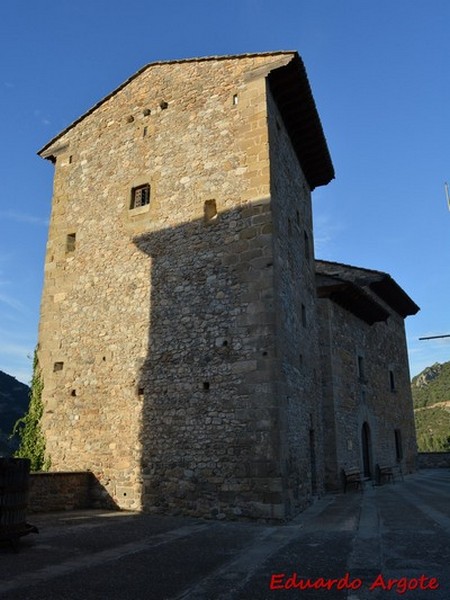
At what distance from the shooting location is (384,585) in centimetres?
423

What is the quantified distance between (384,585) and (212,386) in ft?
17.4

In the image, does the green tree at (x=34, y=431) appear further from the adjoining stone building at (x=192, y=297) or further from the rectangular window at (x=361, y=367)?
the rectangular window at (x=361, y=367)

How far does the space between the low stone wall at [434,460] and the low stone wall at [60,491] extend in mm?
22056

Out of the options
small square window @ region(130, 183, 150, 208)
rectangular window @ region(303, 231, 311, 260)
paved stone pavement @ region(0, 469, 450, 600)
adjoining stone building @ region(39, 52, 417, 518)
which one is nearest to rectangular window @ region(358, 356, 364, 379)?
adjoining stone building @ region(39, 52, 417, 518)

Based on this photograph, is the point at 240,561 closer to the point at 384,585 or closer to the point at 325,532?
the point at 384,585

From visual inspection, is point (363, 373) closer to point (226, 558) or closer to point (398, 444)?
point (398, 444)

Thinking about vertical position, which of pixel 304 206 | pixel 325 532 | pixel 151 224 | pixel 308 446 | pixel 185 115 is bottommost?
pixel 325 532

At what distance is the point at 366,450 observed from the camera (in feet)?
53.6

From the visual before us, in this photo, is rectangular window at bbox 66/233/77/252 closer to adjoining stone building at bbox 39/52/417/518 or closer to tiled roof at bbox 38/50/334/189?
adjoining stone building at bbox 39/52/417/518

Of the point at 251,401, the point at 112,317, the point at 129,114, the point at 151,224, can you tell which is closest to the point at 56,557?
the point at 251,401

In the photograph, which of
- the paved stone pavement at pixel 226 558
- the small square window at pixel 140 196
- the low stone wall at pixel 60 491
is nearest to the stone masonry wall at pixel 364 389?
the paved stone pavement at pixel 226 558

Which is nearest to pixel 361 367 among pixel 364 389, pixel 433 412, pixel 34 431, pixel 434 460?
pixel 364 389

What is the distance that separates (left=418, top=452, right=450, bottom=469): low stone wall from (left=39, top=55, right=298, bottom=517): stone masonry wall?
2198 cm

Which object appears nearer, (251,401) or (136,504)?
(251,401)
